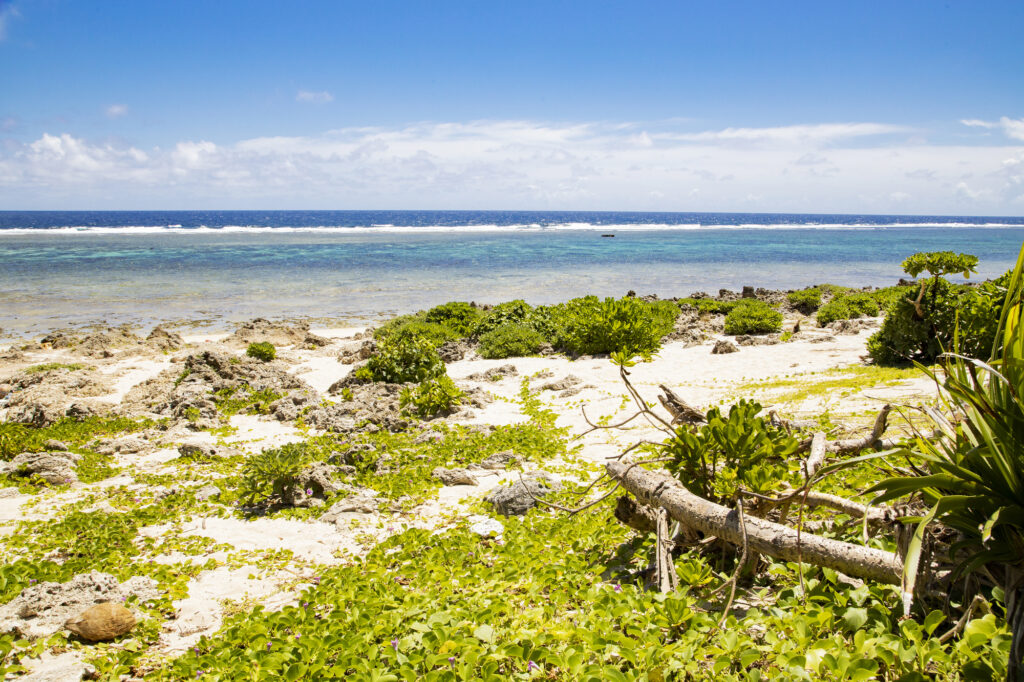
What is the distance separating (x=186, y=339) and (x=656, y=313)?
13984 millimetres

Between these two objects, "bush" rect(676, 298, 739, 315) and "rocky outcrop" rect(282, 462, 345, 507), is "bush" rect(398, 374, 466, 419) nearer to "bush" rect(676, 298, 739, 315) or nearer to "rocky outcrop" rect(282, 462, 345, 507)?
"rocky outcrop" rect(282, 462, 345, 507)

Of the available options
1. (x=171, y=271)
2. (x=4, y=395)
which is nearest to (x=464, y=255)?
(x=171, y=271)

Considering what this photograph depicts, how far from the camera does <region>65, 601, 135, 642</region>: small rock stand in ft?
13.0

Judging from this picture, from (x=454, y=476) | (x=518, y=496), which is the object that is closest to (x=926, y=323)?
(x=518, y=496)

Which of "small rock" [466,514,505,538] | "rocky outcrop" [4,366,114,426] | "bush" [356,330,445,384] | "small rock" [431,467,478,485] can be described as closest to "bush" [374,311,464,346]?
"bush" [356,330,445,384]

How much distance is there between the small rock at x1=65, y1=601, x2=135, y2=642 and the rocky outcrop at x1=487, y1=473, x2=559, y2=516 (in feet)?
10.2

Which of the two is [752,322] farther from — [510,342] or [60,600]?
[60,600]

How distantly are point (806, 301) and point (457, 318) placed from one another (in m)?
12.3

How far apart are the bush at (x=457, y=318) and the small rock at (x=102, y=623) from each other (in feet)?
42.9

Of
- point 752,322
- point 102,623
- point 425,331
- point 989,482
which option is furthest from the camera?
point 752,322

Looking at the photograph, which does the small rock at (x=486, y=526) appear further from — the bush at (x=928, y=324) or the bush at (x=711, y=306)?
the bush at (x=711, y=306)

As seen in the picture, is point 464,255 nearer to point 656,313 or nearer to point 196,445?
point 656,313

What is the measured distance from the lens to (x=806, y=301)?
21.2m

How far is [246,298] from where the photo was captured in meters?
26.8
